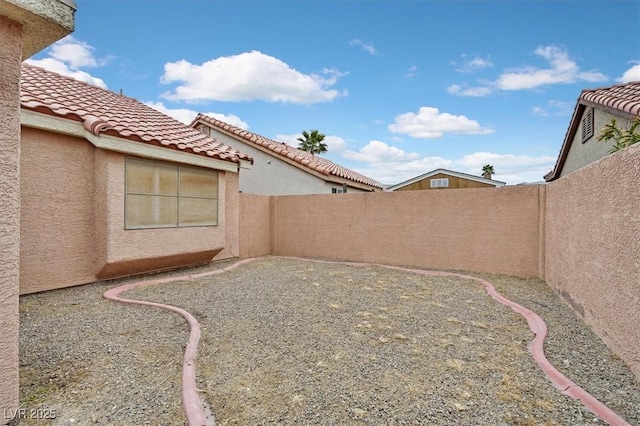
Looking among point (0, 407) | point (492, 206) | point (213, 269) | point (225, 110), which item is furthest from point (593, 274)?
point (225, 110)

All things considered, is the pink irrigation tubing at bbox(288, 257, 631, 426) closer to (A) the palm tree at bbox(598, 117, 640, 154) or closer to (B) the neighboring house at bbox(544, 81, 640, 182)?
(A) the palm tree at bbox(598, 117, 640, 154)

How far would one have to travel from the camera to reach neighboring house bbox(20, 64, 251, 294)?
7.27m

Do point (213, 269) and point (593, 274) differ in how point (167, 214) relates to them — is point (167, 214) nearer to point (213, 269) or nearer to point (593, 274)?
point (213, 269)

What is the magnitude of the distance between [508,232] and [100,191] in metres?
11.1

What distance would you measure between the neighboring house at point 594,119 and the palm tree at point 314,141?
21196 mm

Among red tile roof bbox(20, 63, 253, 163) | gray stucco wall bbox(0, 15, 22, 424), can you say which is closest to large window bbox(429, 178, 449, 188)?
red tile roof bbox(20, 63, 253, 163)

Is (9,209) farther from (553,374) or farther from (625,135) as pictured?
(625,135)

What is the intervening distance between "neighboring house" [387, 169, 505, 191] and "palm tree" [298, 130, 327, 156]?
11.4 m

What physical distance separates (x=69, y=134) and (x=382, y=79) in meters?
14.2

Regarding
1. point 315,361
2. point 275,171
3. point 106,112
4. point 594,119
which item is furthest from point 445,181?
point 315,361

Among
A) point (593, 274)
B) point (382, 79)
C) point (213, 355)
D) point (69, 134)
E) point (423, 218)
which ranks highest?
point (382, 79)

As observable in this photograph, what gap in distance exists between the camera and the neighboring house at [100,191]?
23.8 ft

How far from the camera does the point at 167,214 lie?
9.40 metres

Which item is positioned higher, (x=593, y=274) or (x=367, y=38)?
(x=367, y=38)
